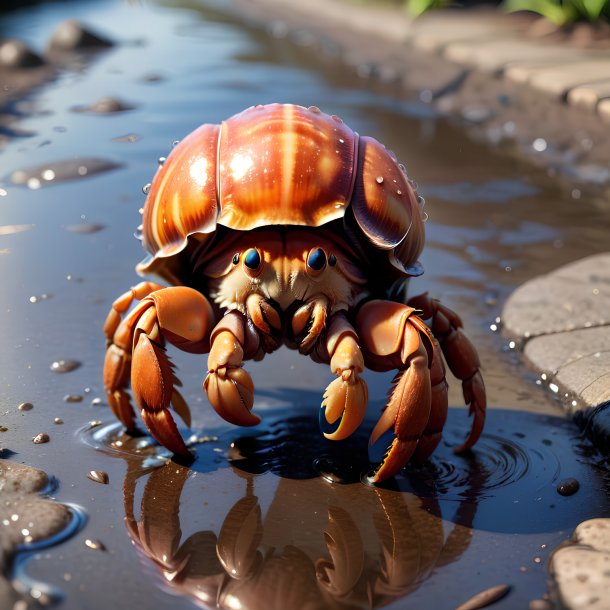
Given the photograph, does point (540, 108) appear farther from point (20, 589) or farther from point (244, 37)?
point (20, 589)

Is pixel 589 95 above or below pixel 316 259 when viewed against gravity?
below

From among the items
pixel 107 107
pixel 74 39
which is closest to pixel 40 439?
pixel 107 107

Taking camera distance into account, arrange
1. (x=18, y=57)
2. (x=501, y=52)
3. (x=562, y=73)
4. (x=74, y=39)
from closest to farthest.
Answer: (x=562, y=73)
(x=501, y=52)
(x=18, y=57)
(x=74, y=39)

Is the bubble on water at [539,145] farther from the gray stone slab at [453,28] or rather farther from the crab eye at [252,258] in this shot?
the crab eye at [252,258]

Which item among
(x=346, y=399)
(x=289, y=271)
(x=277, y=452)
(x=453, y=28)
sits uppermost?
(x=289, y=271)

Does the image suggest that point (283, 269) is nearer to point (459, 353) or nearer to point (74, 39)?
point (459, 353)

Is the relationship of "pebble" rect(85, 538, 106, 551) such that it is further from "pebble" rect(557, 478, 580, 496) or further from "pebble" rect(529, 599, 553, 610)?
"pebble" rect(557, 478, 580, 496)
